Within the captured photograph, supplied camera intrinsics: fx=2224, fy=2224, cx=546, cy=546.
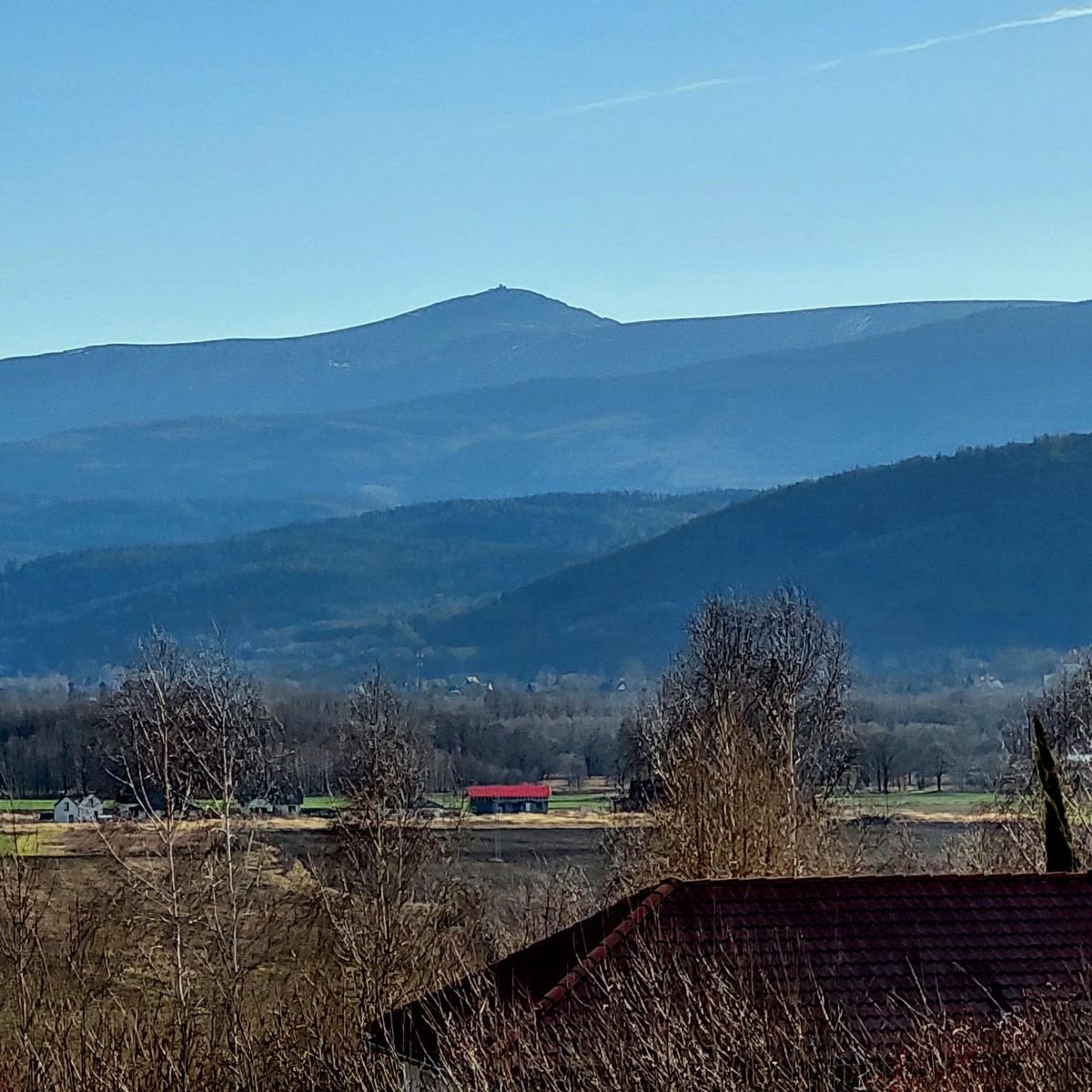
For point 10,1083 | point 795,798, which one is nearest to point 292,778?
point 795,798

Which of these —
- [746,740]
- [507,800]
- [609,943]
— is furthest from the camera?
[507,800]

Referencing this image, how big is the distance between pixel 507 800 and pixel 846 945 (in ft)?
242

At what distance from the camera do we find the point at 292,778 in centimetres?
7588

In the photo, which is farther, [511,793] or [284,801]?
[511,793]

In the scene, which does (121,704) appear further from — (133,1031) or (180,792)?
(133,1031)

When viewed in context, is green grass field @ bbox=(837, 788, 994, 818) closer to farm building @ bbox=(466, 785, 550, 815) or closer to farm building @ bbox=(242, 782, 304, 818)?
farm building @ bbox=(466, 785, 550, 815)

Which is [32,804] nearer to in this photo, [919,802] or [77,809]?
[77,809]

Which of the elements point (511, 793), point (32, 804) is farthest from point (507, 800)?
point (32, 804)

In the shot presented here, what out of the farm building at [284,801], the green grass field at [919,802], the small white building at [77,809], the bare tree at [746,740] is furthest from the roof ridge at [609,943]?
the green grass field at [919,802]

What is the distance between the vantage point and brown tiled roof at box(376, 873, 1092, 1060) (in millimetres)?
18922

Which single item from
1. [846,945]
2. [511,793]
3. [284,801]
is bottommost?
[511,793]

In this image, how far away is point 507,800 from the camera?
305 feet

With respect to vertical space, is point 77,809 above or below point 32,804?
above

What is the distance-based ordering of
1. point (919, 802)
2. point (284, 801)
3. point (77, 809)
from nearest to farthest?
point (77, 809) → point (284, 801) → point (919, 802)
